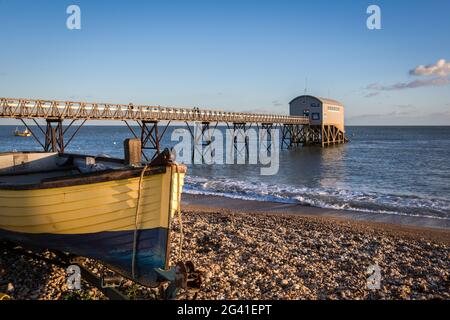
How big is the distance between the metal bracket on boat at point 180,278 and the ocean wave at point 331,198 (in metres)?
11.9

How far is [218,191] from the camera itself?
2069 cm

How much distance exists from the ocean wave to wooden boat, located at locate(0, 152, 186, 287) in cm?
1191

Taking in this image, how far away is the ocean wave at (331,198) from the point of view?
1606 cm

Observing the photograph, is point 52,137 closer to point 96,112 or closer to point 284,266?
point 96,112

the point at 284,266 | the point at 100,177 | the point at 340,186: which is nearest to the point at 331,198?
the point at 340,186

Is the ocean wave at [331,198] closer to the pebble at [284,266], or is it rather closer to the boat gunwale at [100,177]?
the pebble at [284,266]

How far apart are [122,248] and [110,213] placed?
59 centimetres

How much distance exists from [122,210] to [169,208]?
757 mm

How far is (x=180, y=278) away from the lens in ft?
17.4

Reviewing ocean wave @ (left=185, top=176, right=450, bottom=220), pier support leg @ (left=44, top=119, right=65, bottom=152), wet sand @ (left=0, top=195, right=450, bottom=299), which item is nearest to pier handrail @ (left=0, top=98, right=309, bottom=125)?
pier support leg @ (left=44, top=119, right=65, bottom=152)

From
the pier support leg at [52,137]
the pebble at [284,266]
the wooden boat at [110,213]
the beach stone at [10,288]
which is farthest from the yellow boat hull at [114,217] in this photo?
the pier support leg at [52,137]

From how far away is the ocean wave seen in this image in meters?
16.1

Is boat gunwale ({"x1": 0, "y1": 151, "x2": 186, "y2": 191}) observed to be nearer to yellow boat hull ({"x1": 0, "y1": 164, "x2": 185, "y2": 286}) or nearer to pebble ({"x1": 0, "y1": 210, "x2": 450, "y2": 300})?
yellow boat hull ({"x1": 0, "y1": 164, "x2": 185, "y2": 286})

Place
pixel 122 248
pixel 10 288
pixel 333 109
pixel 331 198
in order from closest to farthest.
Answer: pixel 122 248
pixel 10 288
pixel 331 198
pixel 333 109
